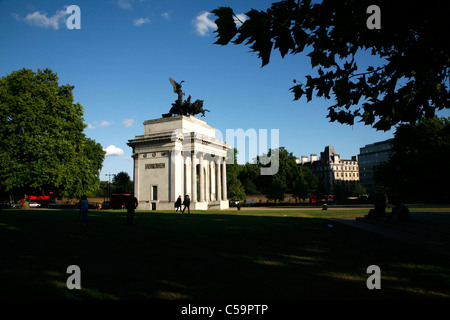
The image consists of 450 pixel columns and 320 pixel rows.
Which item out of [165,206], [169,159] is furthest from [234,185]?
[169,159]

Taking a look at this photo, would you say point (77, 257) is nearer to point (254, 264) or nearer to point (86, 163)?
point (254, 264)

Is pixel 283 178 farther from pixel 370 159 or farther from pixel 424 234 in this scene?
pixel 370 159

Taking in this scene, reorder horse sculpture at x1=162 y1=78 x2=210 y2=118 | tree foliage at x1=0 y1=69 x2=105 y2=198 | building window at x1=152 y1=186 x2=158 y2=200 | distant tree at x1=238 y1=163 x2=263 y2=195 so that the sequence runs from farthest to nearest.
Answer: distant tree at x1=238 y1=163 x2=263 y2=195, horse sculpture at x1=162 y1=78 x2=210 y2=118, building window at x1=152 y1=186 x2=158 y2=200, tree foliage at x1=0 y1=69 x2=105 y2=198

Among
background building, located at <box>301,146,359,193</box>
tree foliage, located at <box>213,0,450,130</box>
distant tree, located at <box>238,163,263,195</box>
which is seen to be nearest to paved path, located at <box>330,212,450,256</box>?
tree foliage, located at <box>213,0,450,130</box>

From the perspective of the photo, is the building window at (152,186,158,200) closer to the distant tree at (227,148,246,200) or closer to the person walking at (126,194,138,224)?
the person walking at (126,194,138,224)

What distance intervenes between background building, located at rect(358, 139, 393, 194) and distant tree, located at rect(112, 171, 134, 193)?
9962 centimetres

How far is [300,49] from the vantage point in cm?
497

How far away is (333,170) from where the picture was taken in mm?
134875

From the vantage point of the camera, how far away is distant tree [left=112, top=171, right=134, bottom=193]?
91.9 meters

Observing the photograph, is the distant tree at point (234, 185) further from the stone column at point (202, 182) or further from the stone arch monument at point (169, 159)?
the stone arch monument at point (169, 159)

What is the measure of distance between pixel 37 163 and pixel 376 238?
34.2 meters

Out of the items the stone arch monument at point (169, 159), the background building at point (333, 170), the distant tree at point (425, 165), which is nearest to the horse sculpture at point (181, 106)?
the stone arch monument at point (169, 159)

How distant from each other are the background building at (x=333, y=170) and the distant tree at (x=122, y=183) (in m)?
79.5
